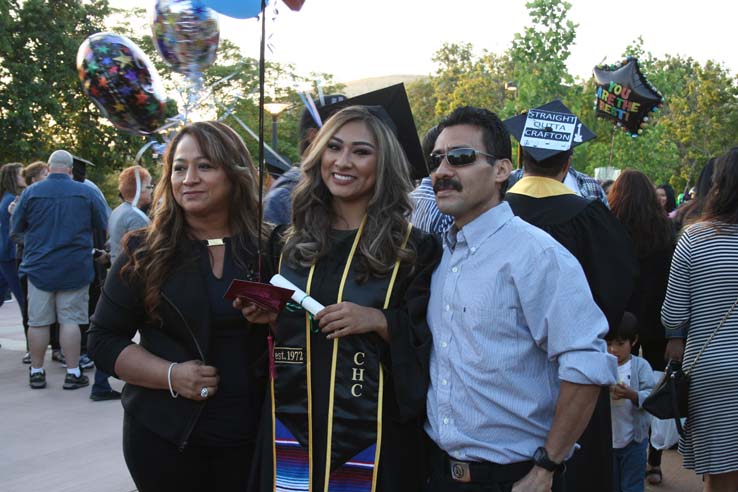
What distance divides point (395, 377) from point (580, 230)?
1.29m

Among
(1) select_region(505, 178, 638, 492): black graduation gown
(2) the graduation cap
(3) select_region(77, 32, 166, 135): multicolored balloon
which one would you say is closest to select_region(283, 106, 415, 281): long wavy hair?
(2) the graduation cap

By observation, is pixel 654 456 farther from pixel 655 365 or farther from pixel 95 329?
pixel 95 329

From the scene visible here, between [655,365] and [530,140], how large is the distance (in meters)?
2.99

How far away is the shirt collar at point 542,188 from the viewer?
3.25 metres

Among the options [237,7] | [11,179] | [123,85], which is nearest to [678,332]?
[237,7]

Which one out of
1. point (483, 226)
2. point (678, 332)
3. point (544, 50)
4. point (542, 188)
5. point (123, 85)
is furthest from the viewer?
point (544, 50)

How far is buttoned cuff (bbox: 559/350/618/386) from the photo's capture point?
1980 mm

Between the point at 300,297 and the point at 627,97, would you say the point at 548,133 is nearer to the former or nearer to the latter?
the point at 300,297

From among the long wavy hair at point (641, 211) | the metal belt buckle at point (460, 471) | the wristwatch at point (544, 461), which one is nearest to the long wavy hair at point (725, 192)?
the long wavy hair at point (641, 211)

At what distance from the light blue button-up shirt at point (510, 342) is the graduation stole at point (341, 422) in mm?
235

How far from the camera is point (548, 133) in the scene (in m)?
3.34

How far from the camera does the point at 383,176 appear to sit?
251cm

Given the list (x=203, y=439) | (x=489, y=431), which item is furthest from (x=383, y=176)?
(x=203, y=439)

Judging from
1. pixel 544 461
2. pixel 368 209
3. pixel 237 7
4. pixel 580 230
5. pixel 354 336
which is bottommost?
pixel 544 461
